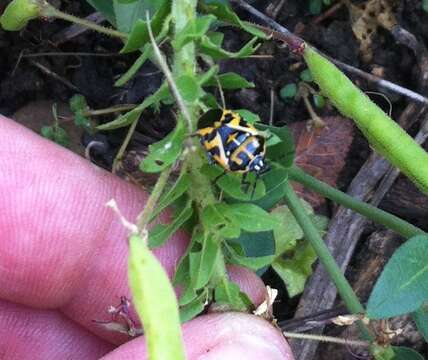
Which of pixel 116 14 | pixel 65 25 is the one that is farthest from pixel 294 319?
pixel 65 25

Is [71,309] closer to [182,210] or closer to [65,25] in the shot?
[182,210]

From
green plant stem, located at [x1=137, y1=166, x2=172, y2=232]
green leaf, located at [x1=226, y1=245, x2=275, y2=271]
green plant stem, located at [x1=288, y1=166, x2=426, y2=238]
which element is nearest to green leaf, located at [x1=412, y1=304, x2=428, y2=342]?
green plant stem, located at [x1=288, y1=166, x2=426, y2=238]

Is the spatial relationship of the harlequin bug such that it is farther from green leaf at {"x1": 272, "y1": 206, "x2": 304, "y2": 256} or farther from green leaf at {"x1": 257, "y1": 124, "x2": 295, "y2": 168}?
green leaf at {"x1": 272, "y1": 206, "x2": 304, "y2": 256}

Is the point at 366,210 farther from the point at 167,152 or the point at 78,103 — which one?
the point at 78,103

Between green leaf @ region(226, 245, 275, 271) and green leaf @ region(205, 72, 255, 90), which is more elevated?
green leaf @ region(205, 72, 255, 90)

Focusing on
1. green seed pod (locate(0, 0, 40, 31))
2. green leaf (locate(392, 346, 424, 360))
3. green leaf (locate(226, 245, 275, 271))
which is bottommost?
green leaf (locate(392, 346, 424, 360))

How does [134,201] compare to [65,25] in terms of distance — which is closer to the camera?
[134,201]

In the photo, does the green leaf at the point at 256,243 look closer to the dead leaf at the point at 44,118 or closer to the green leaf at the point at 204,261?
the green leaf at the point at 204,261
